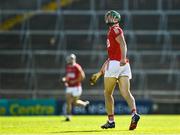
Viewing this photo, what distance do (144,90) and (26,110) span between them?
5.65 m

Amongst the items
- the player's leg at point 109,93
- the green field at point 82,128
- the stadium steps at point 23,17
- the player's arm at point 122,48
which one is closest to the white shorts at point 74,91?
the green field at point 82,128

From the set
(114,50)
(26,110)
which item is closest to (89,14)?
(26,110)

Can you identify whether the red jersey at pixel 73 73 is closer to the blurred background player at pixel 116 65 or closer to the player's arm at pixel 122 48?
the blurred background player at pixel 116 65

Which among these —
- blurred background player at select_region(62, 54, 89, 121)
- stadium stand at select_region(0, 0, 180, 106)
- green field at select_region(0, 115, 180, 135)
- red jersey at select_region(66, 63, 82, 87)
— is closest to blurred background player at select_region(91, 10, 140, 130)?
green field at select_region(0, 115, 180, 135)

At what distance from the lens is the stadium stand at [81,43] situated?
107ft

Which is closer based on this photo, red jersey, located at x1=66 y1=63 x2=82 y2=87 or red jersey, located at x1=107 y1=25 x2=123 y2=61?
red jersey, located at x1=107 y1=25 x2=123 y2=61

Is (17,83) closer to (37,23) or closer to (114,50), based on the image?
(37,23)

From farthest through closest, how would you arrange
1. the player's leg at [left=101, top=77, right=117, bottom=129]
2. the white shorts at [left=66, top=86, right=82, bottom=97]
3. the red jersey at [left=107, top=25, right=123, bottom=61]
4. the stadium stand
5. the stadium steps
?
the stadium steps, the stadium stand, the white shorts at [left=66, top=86, right=82, bottom=97], the player's leg at [left=101, top=77, right=117, bottom=129], the red jersey at [left=107, top=25, right=123, bottom=61]

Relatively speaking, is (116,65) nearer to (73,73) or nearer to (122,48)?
(122,48)

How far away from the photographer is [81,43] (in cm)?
3434

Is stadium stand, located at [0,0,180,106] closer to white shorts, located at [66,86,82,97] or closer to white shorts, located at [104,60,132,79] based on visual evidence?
white shorts, located at [66,86,82,97]

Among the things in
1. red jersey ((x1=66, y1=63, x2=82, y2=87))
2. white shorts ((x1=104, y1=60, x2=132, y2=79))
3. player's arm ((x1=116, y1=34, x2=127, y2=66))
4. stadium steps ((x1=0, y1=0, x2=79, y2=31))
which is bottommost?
red jersey ((x1=66, y1=63, x2=82, y2=87))

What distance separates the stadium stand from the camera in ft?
107

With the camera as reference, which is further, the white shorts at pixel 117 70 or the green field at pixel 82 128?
the white shorts at pixel 117 70
